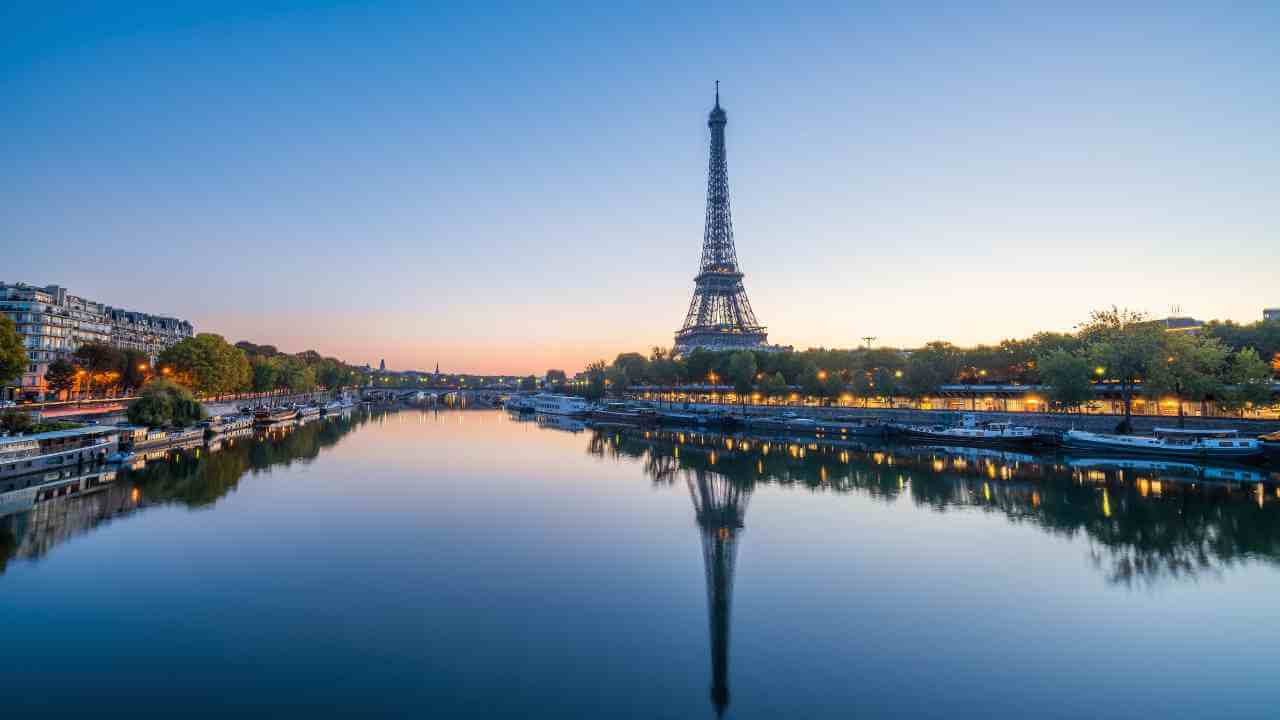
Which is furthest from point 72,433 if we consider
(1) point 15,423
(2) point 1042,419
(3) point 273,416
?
(2) point 1042,419

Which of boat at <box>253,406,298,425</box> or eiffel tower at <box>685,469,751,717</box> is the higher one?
boat at <box>253,406,298,425</box>

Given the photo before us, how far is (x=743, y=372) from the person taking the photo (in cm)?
8175

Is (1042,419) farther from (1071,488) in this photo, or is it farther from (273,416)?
(273,416)

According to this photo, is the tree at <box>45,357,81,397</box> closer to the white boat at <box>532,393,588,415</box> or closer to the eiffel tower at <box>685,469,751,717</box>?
the white boat at <box>532,393,588,415</box>

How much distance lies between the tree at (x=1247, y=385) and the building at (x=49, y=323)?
8843 cm

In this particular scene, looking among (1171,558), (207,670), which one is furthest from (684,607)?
(1171,558)

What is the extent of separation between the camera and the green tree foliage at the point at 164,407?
47375 millimetres

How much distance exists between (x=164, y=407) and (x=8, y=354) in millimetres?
9812

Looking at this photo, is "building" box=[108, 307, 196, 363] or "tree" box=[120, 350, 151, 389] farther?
"building" box=[108, 307, 196, 363]

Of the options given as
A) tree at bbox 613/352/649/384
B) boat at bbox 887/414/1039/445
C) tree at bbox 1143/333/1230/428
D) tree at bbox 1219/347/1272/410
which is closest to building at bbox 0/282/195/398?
tree at bbox 613/352/649/384

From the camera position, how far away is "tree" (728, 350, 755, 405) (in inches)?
3216

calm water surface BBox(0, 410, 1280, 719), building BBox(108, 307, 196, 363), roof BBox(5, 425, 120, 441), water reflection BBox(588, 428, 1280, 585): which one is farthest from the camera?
building BBox(108, 307, 196, 363)

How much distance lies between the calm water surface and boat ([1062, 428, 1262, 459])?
5.53m

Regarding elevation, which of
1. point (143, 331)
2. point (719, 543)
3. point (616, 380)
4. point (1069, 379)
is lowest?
point (719, 543)
